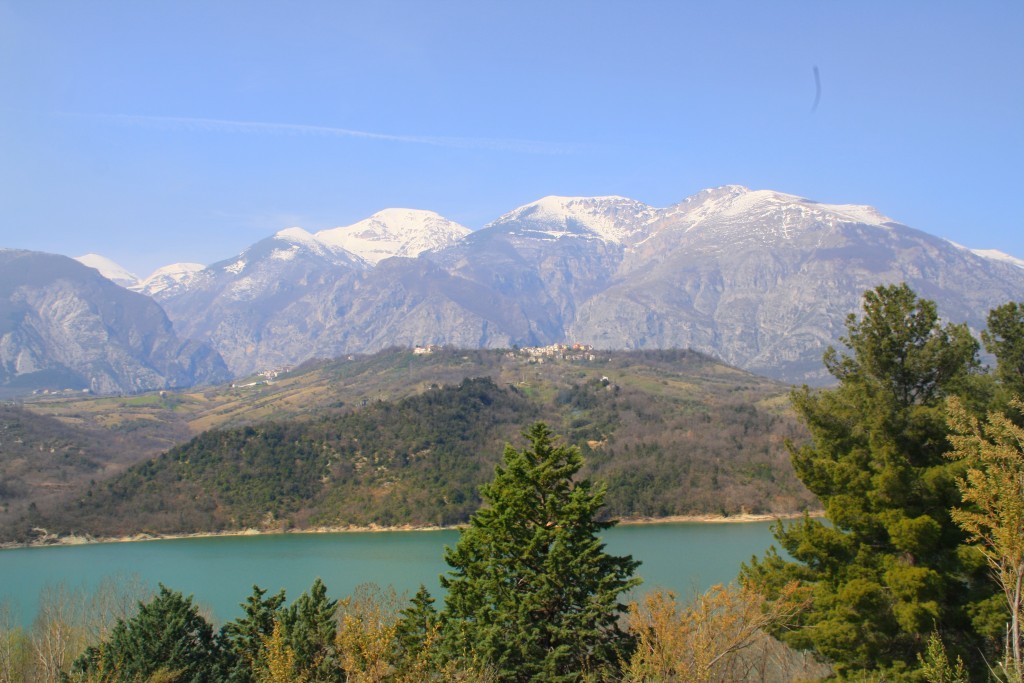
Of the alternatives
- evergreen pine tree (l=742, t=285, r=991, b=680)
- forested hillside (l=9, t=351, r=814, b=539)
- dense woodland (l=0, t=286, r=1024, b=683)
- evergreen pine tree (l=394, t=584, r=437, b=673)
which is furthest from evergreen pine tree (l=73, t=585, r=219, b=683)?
forested hillside (l=9, t=351, r=814, b=539)

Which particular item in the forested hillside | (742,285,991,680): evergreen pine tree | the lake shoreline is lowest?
the lake shoreline

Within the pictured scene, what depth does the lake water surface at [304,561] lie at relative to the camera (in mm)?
60719

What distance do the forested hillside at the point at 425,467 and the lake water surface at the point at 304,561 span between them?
7.59 m

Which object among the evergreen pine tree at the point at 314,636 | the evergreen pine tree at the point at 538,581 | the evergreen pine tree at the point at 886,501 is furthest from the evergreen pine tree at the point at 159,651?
the evergreen pine tree at the point at 886,501

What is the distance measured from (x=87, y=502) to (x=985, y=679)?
4745 inches

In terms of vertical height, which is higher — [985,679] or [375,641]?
[375,641]

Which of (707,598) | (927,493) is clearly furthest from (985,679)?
(707,598)

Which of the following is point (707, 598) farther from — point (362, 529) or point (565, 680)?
point (362, 529)

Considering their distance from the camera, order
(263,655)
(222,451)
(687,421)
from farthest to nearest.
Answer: (687,421) → (222,451) → (263,655)

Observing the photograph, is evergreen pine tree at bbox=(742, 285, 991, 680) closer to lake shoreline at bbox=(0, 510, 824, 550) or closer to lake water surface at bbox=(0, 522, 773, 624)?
lake water surface at bbox=(0, 522, 773, 624)

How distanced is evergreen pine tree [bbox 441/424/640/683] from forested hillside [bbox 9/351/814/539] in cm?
9289

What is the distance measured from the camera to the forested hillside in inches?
4488

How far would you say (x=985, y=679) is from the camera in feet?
56.9

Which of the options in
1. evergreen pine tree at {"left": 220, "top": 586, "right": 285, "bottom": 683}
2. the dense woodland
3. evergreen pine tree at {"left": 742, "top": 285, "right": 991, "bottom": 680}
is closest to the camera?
the dense woodland
